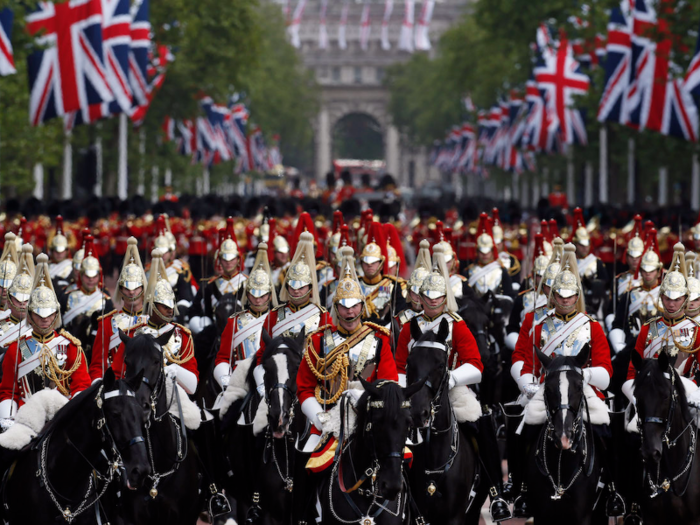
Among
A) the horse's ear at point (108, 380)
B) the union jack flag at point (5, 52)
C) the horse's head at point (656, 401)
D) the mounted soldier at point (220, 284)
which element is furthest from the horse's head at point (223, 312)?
the union jack flag at point (5, 52)

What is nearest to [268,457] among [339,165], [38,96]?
[38,96]

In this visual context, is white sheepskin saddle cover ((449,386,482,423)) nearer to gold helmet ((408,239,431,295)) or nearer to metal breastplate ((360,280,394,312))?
gold helmet ((408,239,431,295))

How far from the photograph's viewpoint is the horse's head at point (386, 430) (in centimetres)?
773

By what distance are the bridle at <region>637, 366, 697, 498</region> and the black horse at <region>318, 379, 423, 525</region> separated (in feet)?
5.73

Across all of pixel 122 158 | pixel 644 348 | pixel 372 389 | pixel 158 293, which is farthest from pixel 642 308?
pixel 122 158

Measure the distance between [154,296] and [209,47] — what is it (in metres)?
36.7

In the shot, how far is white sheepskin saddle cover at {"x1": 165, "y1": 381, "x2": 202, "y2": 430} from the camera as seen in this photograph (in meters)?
9.96

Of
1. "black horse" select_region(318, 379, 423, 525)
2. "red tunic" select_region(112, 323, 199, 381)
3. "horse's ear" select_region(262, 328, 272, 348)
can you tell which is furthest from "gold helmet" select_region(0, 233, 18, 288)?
"black horse" select_region(318, 379, 423, 525)

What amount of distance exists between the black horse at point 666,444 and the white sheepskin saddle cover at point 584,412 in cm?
51

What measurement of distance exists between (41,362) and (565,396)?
11.5 feet

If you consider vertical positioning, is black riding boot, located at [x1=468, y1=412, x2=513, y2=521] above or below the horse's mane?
below

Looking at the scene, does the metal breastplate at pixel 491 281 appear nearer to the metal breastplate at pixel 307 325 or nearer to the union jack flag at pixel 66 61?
the metal breastplate at pixel 307 325

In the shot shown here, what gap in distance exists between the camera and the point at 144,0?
36.6 meters

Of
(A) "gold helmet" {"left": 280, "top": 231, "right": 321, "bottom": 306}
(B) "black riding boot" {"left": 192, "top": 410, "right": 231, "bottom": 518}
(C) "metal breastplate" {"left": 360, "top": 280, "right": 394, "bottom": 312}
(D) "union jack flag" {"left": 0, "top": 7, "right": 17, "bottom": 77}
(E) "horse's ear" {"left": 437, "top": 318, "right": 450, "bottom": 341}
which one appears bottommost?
(B) "black riding boot" {"left": 192, "top": 410, "right": 231, "bottom": 518}
